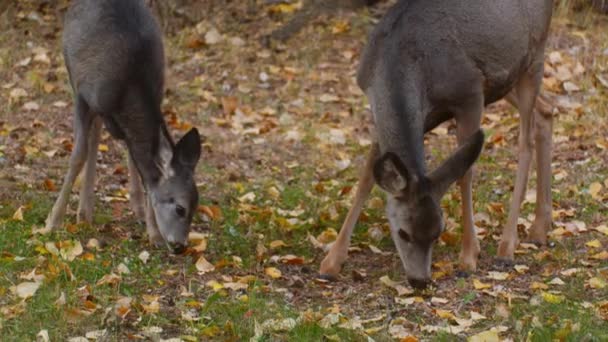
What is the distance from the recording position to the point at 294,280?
26.8ft

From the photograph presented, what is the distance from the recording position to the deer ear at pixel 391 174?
7543 millimetres

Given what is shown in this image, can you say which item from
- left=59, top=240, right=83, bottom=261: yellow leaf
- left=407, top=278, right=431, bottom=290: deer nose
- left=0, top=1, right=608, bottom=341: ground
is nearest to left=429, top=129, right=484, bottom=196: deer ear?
left=407, top=278, right=431, bottom=290: deer nose

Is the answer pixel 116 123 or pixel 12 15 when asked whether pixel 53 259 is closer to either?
pixel 116 123

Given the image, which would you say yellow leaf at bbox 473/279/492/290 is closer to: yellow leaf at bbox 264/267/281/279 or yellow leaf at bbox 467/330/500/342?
yellow leaf at bbox 467/330/500/342

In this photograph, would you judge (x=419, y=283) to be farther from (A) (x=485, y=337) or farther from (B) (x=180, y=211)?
(B) (x=180, y=211)

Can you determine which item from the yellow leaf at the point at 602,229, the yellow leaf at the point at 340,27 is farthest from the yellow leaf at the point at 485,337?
the yellow leaf at the point at 340,27

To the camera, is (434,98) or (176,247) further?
(176,247)

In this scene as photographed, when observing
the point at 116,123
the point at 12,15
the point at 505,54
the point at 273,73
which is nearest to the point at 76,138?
the point at 116,123

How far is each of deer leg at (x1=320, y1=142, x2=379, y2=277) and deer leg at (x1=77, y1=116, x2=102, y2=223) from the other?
2.16 meters

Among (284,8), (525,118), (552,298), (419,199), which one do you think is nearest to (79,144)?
(419,199)

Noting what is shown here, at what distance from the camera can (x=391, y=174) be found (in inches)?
302

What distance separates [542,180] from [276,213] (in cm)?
219

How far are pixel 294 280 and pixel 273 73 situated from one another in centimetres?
606

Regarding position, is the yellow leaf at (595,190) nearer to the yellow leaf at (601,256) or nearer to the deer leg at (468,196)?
the yellow leaf at (601,256)
